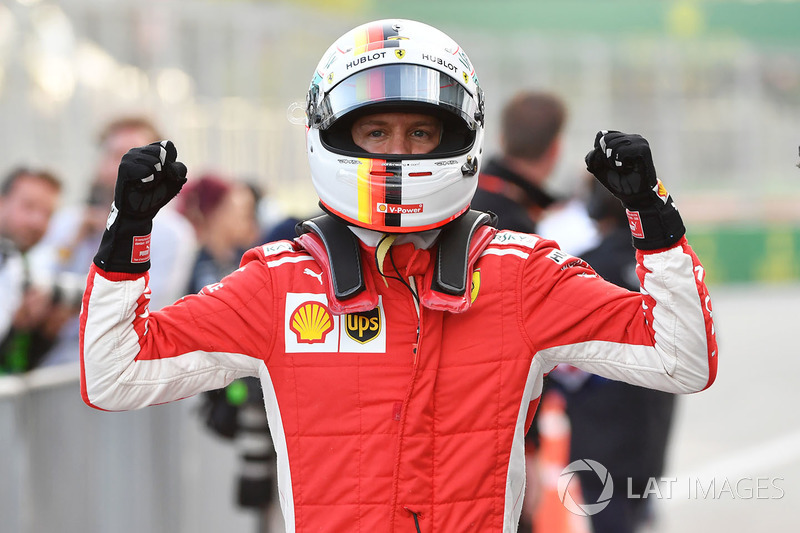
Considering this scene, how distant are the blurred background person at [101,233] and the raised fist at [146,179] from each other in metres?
3.22

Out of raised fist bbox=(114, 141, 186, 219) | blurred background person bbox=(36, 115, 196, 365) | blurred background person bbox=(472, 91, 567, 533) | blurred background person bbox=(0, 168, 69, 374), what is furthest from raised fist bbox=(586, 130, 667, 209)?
blurred background person bbox=(36, 115, 196, 365)

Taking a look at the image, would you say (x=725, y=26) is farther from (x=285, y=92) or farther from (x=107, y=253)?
(x=107, y=253)

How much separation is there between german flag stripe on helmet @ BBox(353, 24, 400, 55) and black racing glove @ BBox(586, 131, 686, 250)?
59 cm

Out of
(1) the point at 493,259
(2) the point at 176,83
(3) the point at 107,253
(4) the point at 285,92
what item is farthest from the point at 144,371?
(4) the point at 285,92

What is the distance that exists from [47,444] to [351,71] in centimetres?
234

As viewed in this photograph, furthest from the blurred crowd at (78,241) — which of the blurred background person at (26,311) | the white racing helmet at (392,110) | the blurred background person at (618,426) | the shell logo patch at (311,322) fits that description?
the shell logo patch at (311,322)

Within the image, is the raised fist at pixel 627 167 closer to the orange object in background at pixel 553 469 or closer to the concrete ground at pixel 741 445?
the concrete ground at pixel 741 445

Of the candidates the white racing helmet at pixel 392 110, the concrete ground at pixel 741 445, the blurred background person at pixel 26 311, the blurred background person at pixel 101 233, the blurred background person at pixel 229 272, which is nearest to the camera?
the white racing helmet at pixel 392 110

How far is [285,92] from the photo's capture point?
14836 millimetres

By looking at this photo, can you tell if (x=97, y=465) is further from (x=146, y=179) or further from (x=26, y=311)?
(x=146, y=179)

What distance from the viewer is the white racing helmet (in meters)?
2.54

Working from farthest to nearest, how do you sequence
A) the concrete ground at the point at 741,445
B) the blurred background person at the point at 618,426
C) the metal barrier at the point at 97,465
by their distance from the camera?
the concrete ground at the point at 741,445, the blurred background person at the point at 618,426, the metal barrier at the point at 97,465

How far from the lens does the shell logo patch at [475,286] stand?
250cm

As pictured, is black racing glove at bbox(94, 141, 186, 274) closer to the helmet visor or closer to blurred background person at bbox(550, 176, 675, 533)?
the helmet visor
